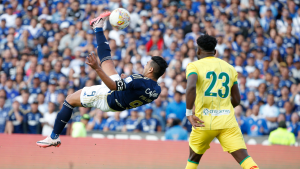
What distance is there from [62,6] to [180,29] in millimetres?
4854

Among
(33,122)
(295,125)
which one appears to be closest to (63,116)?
(33,122)

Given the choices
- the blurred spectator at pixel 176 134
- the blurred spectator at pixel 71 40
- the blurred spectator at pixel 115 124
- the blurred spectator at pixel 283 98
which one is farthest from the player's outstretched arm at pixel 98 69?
the blurred spectator at pixel 71 40

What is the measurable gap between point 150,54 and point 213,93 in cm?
776

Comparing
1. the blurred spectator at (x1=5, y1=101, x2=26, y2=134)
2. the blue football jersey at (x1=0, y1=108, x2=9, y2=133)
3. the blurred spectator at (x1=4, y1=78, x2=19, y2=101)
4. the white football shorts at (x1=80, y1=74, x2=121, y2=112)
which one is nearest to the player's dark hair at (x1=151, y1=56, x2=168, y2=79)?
the white football shorts at (x1=80, y1=74, x2=121, y2=112)

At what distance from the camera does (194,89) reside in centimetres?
475

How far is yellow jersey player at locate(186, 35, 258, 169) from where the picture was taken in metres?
4.87

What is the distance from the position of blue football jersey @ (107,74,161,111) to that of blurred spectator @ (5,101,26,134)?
6.23 meters

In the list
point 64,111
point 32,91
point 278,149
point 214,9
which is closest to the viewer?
point 64,111

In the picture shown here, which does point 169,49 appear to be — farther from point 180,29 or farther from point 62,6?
point 62,6

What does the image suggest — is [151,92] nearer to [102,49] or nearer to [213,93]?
[213,93]

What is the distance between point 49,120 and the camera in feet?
35.9

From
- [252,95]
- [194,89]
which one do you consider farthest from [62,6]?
[194,89]

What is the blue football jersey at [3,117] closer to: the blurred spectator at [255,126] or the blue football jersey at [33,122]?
the blue football jersey at [33,122]

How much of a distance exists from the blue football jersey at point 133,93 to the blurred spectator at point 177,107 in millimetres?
4766
